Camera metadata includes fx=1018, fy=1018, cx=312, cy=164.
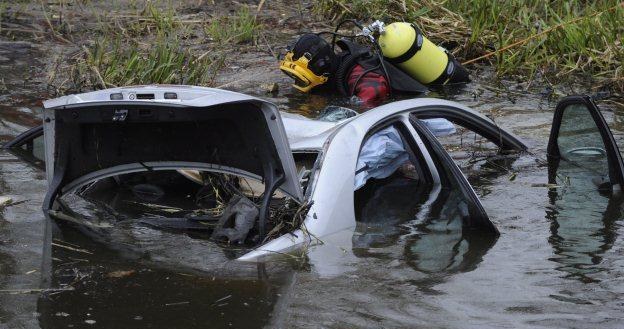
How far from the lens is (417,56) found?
10.3m

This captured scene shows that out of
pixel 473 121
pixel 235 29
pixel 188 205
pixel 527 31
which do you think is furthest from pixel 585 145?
pixel 235 29

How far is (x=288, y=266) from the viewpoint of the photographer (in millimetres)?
4859

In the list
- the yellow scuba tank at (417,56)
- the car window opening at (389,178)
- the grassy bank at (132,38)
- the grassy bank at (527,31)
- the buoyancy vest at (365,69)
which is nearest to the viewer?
the car window opening at (389,178)

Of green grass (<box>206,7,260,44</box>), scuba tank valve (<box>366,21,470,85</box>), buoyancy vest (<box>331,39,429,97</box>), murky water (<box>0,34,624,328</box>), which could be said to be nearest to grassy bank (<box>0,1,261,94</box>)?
green grass (<box>206,7,260,44</box>)

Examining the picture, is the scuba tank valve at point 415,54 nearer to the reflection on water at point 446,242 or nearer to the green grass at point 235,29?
the green grass at point 235,29

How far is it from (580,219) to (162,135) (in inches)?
105

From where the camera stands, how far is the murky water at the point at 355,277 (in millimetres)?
4348

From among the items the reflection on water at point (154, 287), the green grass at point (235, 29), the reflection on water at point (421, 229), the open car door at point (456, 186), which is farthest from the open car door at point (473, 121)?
the green grass at point (235, 29)

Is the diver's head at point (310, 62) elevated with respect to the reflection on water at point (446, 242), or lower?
elevated

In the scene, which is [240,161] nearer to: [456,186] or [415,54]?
[456,186]

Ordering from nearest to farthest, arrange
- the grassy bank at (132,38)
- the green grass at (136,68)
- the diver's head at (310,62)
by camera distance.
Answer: the green grass at (136,68)
the grassy bank at (132,38)
the diver's head at (310,62)

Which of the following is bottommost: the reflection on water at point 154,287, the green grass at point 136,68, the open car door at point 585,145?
the reflection on water at point 154,287

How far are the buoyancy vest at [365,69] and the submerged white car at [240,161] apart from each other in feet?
13.4

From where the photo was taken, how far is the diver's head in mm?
9945
